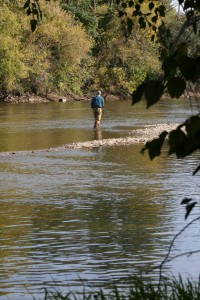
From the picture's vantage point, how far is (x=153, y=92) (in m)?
5.62

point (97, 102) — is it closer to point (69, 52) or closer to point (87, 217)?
point (87, 217)

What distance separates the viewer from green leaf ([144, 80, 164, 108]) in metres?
5.61

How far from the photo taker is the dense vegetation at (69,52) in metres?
75.0

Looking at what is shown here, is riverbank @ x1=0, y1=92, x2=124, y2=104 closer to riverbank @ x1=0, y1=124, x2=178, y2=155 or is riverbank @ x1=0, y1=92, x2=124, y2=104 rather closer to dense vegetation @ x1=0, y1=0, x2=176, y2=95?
dense vegetation @ x1=0, y1=0, x2=176, y2=95

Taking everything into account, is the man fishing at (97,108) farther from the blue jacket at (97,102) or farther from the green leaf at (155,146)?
the green leaf at (155,146)

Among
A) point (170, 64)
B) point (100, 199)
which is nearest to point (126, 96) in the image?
point (100, 199)

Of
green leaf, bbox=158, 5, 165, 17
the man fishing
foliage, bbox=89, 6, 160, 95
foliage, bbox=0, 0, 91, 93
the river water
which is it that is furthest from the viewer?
foliage, bbox=89, 6, 160, 95

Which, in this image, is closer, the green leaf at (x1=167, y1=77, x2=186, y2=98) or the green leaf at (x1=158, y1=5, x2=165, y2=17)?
the green leaf at (x1=167, y1=77, x2=186, y2=98)

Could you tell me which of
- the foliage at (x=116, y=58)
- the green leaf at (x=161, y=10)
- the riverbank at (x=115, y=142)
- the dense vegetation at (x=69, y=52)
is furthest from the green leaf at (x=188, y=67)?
the foliage at (x=116, y=58)

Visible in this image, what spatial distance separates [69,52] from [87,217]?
6473 centimetres

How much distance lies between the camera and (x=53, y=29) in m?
78.5

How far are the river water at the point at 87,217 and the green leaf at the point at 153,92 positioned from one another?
4256 mm

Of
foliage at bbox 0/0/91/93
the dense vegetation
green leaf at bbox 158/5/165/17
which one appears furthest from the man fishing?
foliage at bbox 0/0/91/93

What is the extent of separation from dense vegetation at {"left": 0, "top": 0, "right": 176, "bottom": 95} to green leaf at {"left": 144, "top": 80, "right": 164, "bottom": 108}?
204ft
